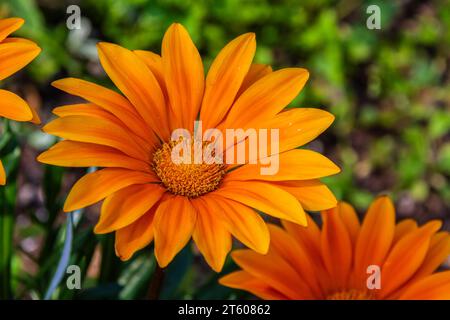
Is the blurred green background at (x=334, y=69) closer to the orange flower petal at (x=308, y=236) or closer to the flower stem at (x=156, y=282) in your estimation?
the orange flower petal at (x=308, y=236)

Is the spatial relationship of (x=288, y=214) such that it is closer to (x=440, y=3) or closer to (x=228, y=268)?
(x=228, y=268)

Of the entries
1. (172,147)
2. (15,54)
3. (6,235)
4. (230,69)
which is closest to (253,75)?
(230,69)

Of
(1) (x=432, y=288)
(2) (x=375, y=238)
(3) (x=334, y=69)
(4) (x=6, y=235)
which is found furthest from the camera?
(3) (x=334, y=69)

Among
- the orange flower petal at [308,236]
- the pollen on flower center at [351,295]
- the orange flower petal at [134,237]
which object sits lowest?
the pollen on flower center at [351,295]

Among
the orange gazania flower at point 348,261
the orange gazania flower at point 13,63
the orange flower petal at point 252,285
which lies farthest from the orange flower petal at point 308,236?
the orange gazania flower at point 13,63

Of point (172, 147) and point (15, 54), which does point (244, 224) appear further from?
point (15, 54)

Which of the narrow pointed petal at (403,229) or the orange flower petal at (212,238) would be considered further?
the narrow pointed petal at (403,229)

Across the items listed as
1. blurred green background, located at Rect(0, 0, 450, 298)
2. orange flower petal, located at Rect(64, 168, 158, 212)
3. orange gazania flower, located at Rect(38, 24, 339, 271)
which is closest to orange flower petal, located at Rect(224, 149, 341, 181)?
orange gazania flower, located at Rect(38, 24, 339, 271)
